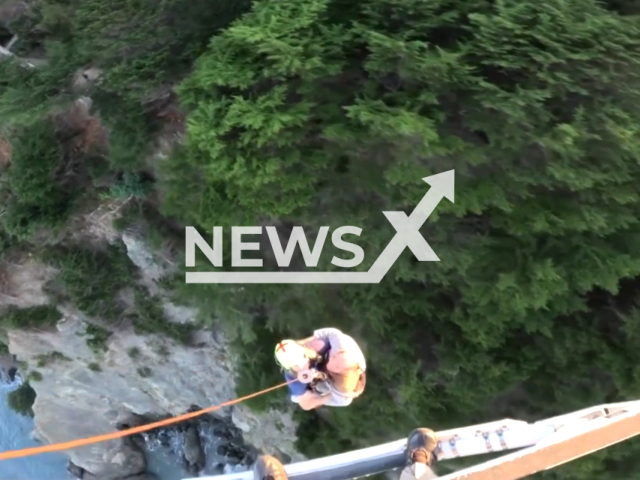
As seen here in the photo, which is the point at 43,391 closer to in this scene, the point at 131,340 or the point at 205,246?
the point at 131,340

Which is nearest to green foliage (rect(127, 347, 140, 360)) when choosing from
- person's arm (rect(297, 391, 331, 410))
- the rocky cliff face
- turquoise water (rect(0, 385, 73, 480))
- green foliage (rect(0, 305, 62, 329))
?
the rocky cliff face

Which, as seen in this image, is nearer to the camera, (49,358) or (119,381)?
(49,358)

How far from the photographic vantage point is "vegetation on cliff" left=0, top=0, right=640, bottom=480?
3656 millimetres

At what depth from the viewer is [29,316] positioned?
7.80 meters

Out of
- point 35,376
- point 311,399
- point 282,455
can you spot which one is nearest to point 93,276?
point 35,376

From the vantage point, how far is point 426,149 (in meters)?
3.85

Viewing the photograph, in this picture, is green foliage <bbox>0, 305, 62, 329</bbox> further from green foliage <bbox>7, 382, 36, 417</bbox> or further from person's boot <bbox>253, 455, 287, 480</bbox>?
person's boot <bbox>253, 455, 287, 480</bbox>

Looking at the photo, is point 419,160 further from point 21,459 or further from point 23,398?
point 21,459

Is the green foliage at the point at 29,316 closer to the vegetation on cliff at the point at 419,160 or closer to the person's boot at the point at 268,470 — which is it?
the vegetation on cliff at the point at 419,160

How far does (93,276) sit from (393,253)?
459 centimetres

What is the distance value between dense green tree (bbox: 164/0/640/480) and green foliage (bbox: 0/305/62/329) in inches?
141

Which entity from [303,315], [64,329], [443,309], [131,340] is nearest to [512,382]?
[443,309]

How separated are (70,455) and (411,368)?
733cm

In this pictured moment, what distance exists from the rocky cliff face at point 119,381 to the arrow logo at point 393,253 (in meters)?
1.96
